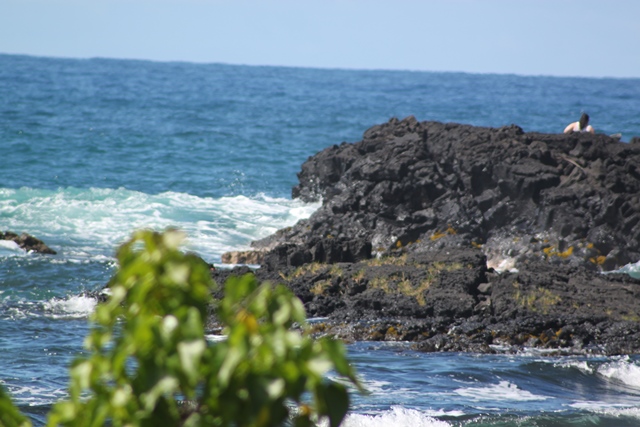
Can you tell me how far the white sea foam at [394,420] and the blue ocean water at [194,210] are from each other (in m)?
0.02

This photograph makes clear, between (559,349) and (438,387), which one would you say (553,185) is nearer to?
(559,349)

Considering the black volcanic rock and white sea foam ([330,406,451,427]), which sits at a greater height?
the black volcanic rock

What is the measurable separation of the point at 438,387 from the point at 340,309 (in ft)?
12.4

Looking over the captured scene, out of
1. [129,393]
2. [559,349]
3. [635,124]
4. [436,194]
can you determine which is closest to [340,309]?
[559,349]

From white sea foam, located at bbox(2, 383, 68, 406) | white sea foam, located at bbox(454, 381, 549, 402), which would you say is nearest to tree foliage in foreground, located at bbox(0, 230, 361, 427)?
white sea foam, located at bbox(2, 383, 68, 406)

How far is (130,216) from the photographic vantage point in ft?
93.7

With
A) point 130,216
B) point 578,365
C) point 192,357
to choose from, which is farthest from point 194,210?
point 192,357

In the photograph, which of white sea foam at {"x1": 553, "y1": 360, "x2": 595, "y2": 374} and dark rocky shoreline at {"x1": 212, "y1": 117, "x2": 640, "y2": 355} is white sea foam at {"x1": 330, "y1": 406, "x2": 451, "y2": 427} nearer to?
white sea foam at {"x1": 553, "y1": 360, "x2": 595, "y2": 374}

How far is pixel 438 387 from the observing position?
473 inches

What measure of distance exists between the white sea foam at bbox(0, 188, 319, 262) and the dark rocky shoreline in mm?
1923

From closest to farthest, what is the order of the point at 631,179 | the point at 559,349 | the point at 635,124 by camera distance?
1. the point at 559,349
2. the point at 631,179
3. the point at 635,124

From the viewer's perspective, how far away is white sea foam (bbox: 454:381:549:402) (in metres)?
11.8

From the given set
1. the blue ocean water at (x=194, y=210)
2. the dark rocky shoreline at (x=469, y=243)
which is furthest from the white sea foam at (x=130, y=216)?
the dark rocky shoreline at (x=469, y=243)

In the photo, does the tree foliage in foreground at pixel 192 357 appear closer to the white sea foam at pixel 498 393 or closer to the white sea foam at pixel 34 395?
the white sea foam at pixel 34 395
